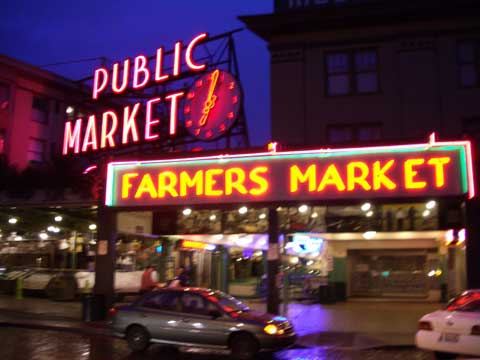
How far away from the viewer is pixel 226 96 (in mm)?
21922

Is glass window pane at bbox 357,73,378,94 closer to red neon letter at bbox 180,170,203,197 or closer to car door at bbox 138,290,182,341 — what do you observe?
red neon letter at bbox 180,170,203,197

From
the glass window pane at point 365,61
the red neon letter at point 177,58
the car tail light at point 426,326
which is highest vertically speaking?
the red neon letter at point 177,58

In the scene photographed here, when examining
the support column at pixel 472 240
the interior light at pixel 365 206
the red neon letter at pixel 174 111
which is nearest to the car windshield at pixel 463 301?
the support column at pixel 472 240

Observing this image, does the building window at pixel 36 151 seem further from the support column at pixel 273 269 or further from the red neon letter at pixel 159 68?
the support column at pixel 273 269

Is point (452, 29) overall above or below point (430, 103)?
above

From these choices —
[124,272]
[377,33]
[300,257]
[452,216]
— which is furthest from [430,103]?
[124,272]

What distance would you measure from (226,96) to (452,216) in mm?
9148

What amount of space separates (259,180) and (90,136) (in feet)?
36.6

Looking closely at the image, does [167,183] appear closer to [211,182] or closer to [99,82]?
[211,182]

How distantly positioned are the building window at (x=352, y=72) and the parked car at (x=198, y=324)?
12.2m

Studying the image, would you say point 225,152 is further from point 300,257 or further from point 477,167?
point 300,257

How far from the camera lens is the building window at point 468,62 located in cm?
2206

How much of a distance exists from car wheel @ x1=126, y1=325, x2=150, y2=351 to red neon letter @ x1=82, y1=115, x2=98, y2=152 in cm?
1363

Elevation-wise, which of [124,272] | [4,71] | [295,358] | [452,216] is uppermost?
[4,71]
